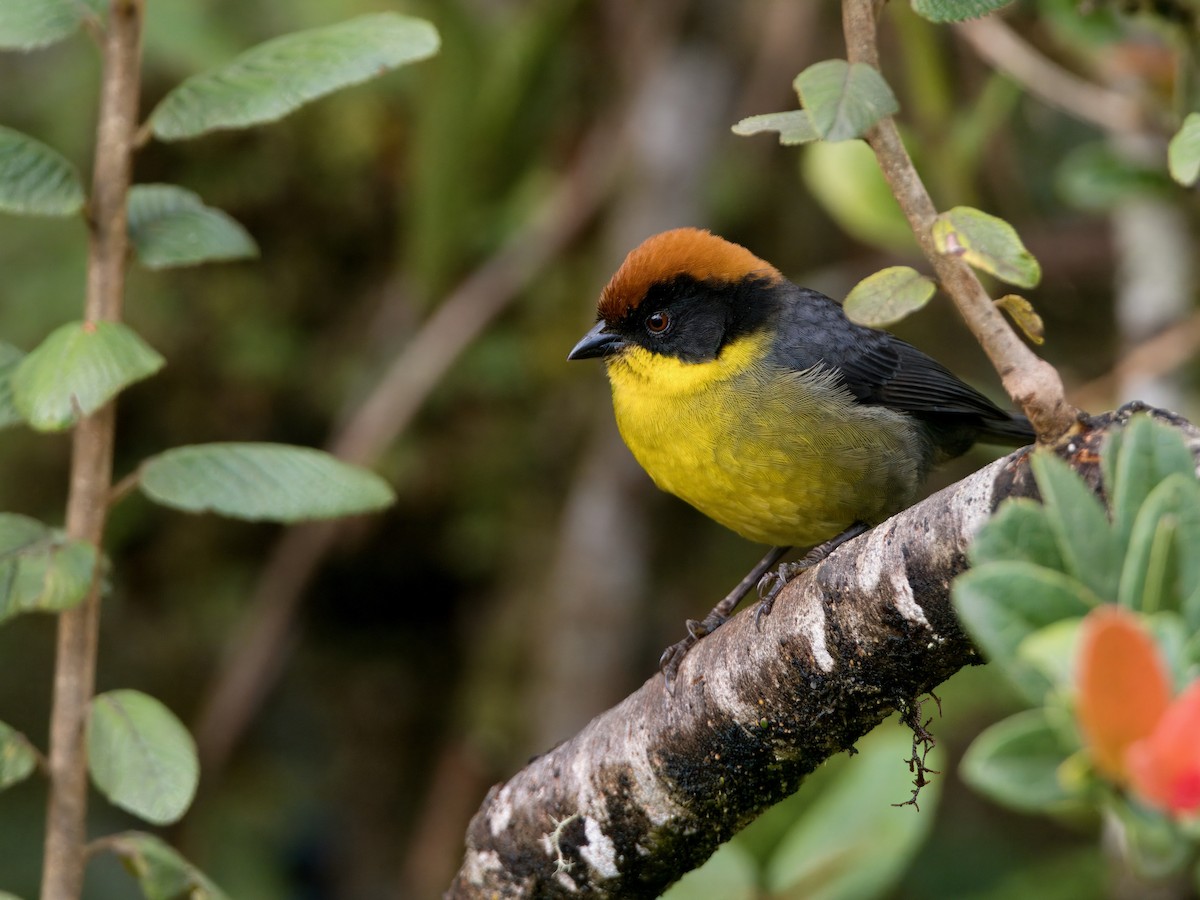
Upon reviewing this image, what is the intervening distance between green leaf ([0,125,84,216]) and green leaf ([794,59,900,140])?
1086 mm

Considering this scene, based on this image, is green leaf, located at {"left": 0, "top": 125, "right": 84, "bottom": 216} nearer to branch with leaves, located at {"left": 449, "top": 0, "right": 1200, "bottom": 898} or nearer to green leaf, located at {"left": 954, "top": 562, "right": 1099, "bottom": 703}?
branch with leaves, located at {"left": 449, "top": 0, "right": 1200, "bottom": 898}

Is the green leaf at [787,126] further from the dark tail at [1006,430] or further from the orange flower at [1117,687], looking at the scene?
the dark tail at [1006,430]

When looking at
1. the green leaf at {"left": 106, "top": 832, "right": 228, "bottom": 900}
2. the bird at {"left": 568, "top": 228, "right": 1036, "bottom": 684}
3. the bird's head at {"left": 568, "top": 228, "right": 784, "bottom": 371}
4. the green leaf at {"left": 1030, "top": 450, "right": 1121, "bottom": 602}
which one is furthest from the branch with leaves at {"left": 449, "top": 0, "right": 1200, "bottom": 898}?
the bird's head at {"left": 568, "top": 228, "right": 784, "bottom": 371}

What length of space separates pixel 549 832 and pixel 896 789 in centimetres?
90

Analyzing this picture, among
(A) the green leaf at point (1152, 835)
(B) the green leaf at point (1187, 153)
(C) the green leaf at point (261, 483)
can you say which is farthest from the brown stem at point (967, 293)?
(C) the green leaf at point (261, 483)

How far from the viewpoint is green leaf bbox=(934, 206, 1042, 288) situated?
1.38 m

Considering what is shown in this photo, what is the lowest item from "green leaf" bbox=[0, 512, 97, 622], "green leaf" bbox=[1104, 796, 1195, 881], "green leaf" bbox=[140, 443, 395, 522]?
"green leaf" bbox=[0, 512, 97, 622]

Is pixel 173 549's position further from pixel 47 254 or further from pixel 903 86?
pixel 903 86

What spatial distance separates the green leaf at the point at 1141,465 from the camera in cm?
95

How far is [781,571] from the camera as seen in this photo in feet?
7.72

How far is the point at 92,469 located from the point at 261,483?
0.24 m

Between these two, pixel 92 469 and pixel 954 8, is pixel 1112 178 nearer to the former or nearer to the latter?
pixel 954 8

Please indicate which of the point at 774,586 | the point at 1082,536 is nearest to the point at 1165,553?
the point at 1082,536

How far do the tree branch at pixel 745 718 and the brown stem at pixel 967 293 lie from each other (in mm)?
49
